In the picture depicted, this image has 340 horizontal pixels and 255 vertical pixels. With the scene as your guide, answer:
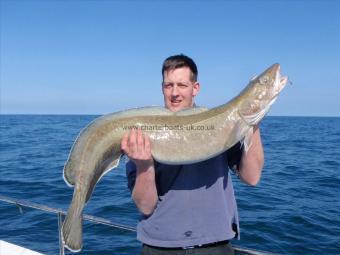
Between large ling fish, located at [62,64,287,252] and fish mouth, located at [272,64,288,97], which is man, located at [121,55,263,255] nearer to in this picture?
large ling fish, located at [62,64,287,252]

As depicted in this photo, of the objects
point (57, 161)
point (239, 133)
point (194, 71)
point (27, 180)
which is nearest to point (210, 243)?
point (239, 133)

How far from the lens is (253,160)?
142 inches

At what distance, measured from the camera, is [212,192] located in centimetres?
358

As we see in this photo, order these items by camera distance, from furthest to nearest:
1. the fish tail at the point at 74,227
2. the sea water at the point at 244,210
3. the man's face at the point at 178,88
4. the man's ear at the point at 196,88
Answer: the sea water at the point at 244,210
the man's ear at the point at 196,88
the man's face at the point at 178,88
the fish tail at the point at 74,227

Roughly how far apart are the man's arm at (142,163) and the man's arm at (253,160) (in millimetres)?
828

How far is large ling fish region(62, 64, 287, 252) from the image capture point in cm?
349

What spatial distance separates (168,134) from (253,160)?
80cm

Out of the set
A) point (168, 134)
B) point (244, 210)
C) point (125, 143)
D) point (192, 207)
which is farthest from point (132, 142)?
point (244, 210)

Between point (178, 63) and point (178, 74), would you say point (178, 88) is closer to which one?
point (178, 74)

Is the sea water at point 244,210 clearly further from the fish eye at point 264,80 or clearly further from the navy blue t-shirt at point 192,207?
the fish eye at point 264,80

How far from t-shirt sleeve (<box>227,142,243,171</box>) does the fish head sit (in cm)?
27

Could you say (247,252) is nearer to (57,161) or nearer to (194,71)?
(194,71)

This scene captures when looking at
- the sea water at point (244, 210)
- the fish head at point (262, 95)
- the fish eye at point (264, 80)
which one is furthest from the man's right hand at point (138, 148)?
the sea water at point (244, 210)

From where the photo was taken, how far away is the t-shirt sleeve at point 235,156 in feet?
12.2
